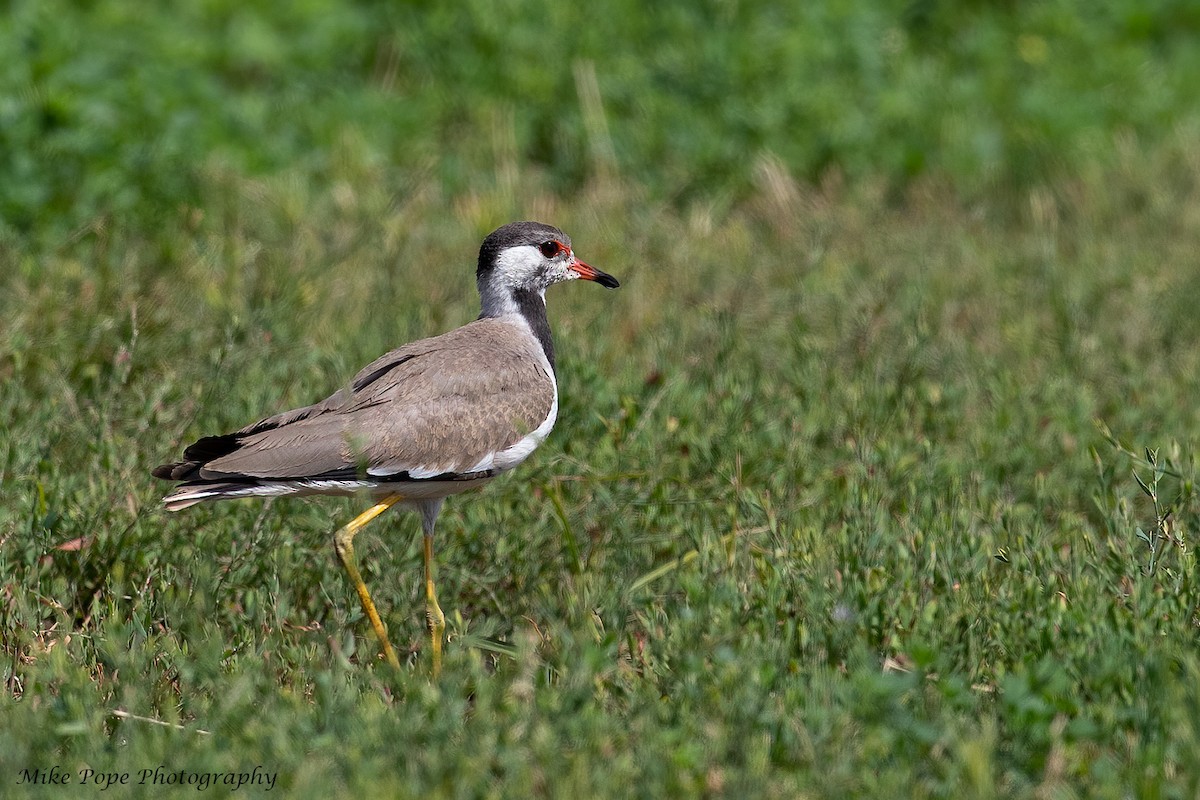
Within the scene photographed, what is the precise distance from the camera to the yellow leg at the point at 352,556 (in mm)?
4645

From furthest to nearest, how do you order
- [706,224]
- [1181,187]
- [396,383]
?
[1181,187]
[706,224]
[396,383]

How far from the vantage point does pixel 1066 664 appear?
392 centimetres

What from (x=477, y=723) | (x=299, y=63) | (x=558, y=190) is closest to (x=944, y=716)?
(x=477, y=723)

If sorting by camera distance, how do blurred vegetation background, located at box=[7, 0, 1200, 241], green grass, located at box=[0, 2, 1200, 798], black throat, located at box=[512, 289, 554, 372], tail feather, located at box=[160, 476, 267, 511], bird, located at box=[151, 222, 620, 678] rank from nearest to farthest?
green grass, located at box=[0, 2, 1200, 798]
tail feather, located at box=[160, 476, 267, 511]
bird, located at box=[151, 222, 620, 678]
black throat, located at box=[512, 289, 554, 372]
blurred vegetation background, located at box=[7, 0, 1200, 241]

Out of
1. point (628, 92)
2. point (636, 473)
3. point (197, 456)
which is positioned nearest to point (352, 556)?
point (197, 456)

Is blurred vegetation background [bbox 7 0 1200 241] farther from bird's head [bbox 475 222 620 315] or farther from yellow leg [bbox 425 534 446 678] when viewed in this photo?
yellow leg [bbox 425 534 446 678]

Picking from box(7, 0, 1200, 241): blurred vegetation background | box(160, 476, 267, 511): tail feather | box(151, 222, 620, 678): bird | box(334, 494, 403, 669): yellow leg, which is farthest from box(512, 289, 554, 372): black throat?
box(7, 0, 1200, 241): blurred vegetation background

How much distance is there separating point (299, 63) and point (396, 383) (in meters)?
5.92

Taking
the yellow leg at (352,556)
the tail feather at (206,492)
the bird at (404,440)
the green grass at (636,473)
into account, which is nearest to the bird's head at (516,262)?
the bird at (404,440)

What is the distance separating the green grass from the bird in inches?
9.1

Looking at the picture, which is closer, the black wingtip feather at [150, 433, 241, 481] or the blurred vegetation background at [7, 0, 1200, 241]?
the black wingtip feather at [150, 433, 241, 481]

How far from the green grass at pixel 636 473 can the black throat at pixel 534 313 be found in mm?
258

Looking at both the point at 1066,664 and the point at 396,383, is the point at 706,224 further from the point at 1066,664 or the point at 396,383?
the point at 1066,664

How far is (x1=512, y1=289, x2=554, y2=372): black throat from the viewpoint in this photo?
5.80 metres
